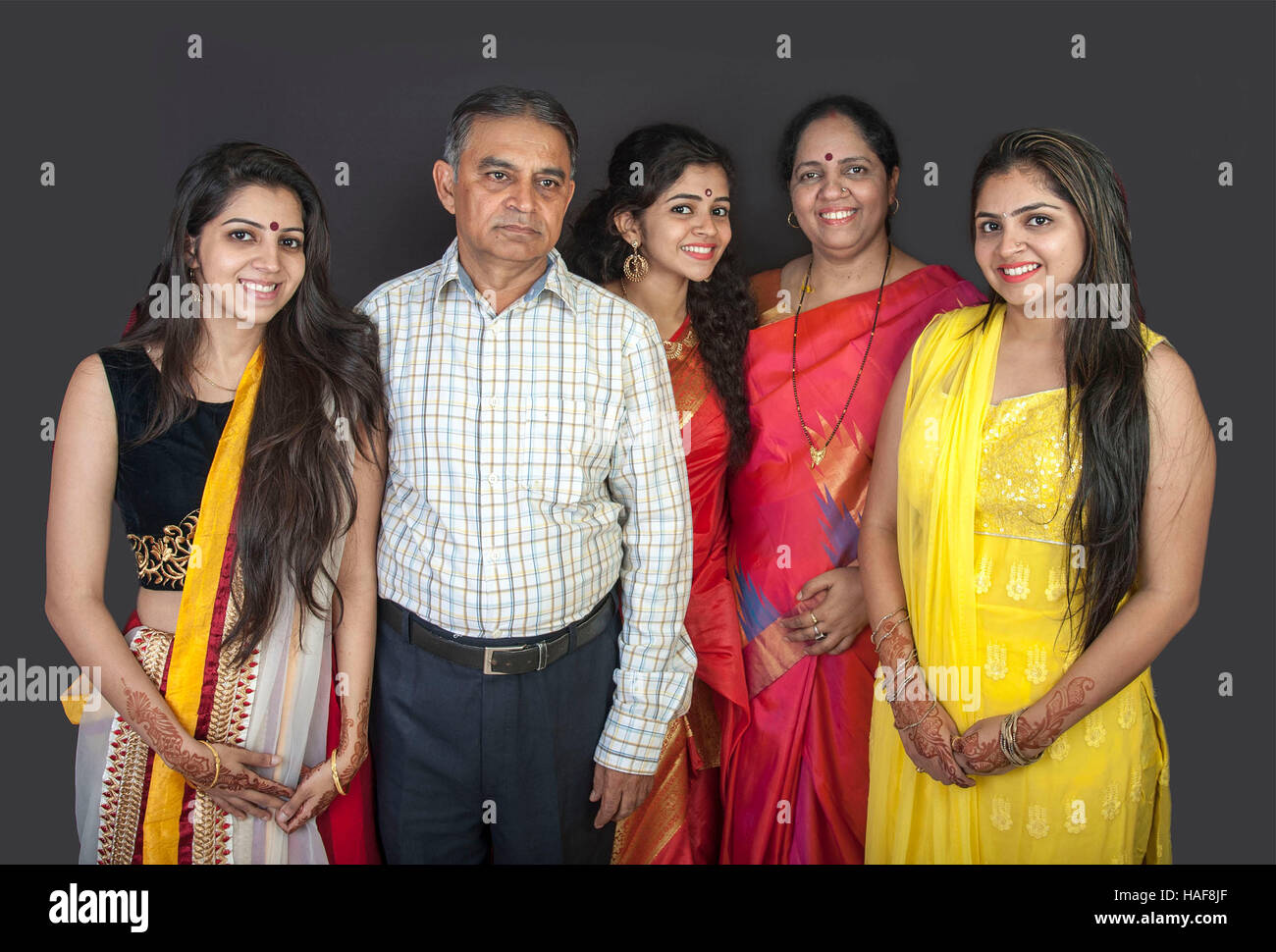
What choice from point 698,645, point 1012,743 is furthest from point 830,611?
point 1012,743

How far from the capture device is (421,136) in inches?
114

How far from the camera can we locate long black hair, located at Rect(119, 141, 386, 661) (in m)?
2.04

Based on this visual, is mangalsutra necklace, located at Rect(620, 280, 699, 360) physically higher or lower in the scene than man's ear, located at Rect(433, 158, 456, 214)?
lower

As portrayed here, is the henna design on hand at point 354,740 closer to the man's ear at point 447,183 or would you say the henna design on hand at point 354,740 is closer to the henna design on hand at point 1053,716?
the man's ear at point 447,183

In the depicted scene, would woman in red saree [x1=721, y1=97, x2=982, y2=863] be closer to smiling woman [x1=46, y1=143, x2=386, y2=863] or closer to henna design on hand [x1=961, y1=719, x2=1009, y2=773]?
henna design on hand [x1=961, y1=719, x2=1009, y2=773]

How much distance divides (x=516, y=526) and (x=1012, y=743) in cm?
104

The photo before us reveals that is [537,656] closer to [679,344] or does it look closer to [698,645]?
[698,645]

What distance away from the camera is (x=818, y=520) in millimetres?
2561

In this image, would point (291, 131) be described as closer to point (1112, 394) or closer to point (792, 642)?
point (792, 642)

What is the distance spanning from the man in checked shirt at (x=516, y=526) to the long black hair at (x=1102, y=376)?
78 cm

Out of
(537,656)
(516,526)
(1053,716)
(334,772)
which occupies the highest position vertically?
(516,526)

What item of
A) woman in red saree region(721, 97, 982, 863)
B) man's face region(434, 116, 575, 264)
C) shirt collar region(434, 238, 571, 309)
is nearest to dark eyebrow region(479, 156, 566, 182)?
man's face region(434, 116, 575, 264)

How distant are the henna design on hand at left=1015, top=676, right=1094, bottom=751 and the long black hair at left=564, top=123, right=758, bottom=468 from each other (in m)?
0.89

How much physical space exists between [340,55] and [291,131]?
24cm
